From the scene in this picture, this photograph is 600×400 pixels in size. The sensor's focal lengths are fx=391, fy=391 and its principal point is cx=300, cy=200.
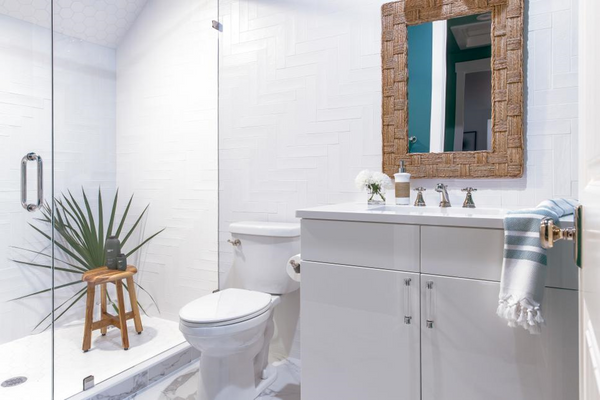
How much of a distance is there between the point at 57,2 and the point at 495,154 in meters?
2.18

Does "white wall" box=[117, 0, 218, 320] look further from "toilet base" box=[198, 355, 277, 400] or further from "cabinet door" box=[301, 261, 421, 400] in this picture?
"cabinet door" box=[301, 261, 421, 400]

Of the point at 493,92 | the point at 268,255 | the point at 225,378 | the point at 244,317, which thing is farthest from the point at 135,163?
the point at 493,92

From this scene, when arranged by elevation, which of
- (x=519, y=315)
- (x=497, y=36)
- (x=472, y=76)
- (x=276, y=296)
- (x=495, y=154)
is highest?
(x=497, y=36)

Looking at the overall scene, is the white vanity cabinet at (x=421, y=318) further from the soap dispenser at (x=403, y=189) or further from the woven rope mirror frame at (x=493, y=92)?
the woven rope mirror frame at (x=493, y=92)

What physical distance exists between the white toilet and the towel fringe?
1.01m

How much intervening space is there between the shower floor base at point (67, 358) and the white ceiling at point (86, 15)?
61.6 inches

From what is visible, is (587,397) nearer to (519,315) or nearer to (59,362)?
(519,315)

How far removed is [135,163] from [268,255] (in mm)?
1025

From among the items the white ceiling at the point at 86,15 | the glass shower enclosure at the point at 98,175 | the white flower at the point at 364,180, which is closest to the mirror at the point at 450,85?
the white flower at the point at 364,180

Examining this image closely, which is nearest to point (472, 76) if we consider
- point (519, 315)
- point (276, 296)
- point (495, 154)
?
point (495, 154)

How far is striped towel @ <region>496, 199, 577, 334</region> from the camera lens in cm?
107

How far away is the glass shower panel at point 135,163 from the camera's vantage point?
2.04 m

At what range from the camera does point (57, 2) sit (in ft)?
6.31

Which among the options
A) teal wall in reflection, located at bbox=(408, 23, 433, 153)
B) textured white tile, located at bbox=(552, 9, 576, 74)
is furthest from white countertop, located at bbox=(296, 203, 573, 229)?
textured white tile, located at bbox=(552, 9, 576, 74)
